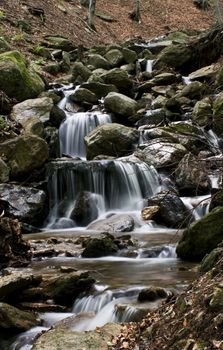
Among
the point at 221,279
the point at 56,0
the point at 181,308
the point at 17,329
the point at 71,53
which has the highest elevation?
the point at 56,0

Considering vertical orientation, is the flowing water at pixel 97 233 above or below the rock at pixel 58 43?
below

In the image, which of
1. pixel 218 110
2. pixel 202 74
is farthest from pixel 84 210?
pixel 202 74

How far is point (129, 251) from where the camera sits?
8.72 m

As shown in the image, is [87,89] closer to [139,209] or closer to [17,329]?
[139,209]

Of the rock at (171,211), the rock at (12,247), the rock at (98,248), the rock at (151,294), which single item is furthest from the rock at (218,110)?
the rock at (151,294)

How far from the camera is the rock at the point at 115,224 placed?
35.5 feet

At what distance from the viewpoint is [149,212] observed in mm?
11422

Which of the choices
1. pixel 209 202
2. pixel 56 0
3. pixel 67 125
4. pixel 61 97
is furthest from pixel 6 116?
pixel 56 0

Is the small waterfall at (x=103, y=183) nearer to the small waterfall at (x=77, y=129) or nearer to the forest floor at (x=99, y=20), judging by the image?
the small waterfall at (x=77, y=129)

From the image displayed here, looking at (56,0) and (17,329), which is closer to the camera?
(17,329)

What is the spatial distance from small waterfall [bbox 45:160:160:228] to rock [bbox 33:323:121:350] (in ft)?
24.8

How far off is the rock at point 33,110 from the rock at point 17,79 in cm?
80

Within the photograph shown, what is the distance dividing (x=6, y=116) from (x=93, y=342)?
36.2 ft

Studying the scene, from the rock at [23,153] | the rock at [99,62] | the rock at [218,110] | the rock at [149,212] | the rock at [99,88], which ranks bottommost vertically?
the rock at [149,212]
